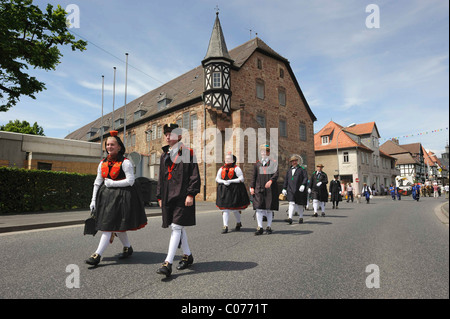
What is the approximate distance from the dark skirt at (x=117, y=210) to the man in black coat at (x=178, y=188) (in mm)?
414

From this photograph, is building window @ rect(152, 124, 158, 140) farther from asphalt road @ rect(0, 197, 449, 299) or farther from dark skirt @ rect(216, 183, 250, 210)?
asphalt road @ rect(0, 197, 449, 299)

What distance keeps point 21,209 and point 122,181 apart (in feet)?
34.0

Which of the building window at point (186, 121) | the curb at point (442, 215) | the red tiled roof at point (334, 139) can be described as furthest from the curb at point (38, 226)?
the red tiled roof at point (334, 139)

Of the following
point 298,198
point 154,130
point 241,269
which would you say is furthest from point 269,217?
point 154,130

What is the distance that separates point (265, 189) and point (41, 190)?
10184mm

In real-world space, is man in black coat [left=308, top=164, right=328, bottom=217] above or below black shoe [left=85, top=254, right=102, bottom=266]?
above

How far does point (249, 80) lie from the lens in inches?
1074

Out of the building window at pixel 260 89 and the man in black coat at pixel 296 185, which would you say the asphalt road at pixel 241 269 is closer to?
the man in black coat at pixel 296 185

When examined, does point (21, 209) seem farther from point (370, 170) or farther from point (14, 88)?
point (370, 170)

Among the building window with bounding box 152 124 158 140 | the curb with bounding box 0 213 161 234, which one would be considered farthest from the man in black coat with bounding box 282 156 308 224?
the building window with bounding box 152 124 158 140

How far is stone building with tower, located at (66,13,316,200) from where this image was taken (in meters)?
24.5

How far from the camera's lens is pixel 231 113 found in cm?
2520
